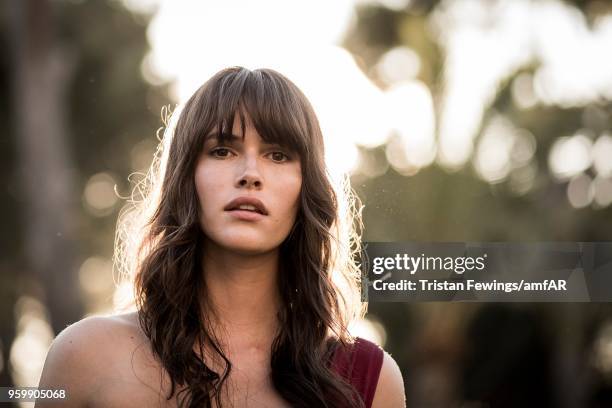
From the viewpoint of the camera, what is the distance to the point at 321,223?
2.27 metres

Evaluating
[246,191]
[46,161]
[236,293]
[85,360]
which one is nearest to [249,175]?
[246,191]

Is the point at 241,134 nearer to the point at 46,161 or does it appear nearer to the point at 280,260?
the point at 280,260

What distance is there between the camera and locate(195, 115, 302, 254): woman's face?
209 cm

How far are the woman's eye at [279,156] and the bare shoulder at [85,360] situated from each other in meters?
0.50

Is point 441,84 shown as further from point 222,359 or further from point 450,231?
point 222,359

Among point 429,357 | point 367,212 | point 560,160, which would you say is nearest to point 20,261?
point 429,357

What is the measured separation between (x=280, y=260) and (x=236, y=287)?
155 millimetres

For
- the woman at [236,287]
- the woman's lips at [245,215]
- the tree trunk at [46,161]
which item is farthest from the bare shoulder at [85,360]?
the tree trunk at [46,161]

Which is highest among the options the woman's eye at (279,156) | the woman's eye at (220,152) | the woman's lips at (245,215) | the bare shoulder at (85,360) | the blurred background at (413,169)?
the blurred background at (413,169)

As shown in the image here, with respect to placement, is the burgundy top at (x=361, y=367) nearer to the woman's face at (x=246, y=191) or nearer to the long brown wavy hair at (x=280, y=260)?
the long brown wavy hair at (x=280, y=260)

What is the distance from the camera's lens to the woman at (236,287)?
2.08 meters

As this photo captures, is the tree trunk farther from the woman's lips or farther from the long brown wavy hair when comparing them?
the woman's lips

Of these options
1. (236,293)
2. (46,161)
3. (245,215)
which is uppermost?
(46,161)

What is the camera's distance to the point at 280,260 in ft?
7.55
